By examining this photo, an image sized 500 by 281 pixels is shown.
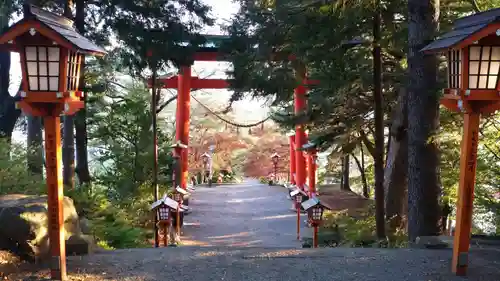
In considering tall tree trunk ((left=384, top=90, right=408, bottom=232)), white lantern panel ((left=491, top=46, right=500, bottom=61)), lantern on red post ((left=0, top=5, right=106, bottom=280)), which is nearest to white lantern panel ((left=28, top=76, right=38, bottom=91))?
lantern on red post ((left=0, top=5, right=106, bottom=280))

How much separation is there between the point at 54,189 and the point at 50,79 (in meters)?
1.04

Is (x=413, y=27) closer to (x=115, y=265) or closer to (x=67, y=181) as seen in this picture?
(x=115, y=265)

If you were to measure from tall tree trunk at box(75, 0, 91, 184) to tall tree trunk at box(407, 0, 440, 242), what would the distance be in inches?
248

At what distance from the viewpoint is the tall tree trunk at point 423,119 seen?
6.64m

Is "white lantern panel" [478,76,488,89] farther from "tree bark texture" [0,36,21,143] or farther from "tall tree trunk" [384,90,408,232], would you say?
"tree bark texture" [0,36,21,143]

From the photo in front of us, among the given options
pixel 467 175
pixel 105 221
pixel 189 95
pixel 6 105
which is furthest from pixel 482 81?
pixel 189 95

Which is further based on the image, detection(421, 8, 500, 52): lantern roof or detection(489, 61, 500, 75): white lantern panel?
detection(489, 61, 500, 75): white lantern panel

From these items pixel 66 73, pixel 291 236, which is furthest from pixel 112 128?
pixel 66 73

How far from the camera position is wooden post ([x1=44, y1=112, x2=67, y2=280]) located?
14.5 feet

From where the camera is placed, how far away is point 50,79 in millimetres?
4309

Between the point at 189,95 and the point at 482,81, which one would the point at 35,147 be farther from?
the point at 482,81

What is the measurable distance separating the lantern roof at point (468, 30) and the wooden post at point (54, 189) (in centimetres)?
374

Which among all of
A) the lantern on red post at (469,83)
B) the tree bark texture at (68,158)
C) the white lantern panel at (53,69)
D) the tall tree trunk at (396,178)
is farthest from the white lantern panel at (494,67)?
the tree bark texture at (68,158)

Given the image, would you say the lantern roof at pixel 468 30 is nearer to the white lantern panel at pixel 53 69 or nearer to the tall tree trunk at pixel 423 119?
the tall tree trunk at pixel 423 119
